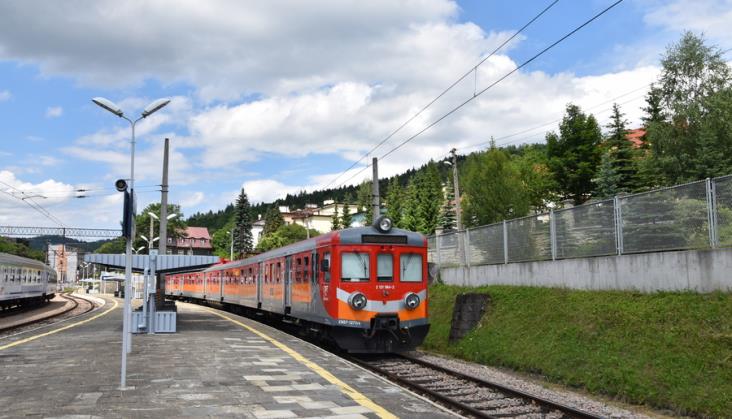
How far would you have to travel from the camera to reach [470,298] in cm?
1766

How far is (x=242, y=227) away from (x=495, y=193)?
195 ft

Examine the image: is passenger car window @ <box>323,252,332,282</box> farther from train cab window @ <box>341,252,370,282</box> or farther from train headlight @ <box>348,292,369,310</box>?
train headlight @ <box>348,292,369,310</box>

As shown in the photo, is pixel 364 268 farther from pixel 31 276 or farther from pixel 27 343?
pixel 31 276

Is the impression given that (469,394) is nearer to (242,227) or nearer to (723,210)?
(723,210)

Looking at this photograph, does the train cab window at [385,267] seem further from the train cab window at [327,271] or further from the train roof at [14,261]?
the train roof at [14,261]

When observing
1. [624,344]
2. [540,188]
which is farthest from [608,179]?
[624,344]

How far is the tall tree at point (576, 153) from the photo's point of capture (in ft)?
181

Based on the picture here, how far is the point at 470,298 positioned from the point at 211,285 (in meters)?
23.1

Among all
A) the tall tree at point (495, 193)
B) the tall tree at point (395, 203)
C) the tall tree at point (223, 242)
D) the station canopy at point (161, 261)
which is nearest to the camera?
the station canopy at point (161, 261)

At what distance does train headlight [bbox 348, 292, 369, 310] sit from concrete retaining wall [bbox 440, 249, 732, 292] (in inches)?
200

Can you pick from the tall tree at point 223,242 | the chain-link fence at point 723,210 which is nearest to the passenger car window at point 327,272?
the chain-link fence at point 723,210

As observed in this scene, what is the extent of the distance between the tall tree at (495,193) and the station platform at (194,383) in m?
33.9

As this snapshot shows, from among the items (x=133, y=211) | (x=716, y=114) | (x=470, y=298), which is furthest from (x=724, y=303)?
(x=716, y=114)

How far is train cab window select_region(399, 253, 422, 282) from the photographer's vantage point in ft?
47.4
